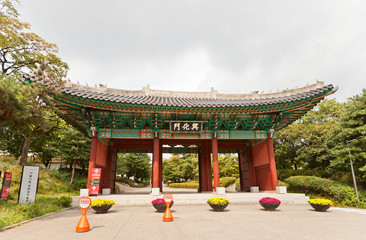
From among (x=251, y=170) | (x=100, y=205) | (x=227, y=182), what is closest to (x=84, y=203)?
(x=100, y=205)

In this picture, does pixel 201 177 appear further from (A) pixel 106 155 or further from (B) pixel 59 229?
(B) pixel 59 229

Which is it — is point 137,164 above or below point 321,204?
above

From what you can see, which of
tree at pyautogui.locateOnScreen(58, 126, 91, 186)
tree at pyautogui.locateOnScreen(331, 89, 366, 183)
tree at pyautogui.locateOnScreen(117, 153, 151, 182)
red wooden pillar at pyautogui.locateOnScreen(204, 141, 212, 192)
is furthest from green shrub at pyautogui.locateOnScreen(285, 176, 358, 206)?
tree at pyautogui.locateOnScreen(117, 153, 151, 182)

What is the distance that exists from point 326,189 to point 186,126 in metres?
11.2

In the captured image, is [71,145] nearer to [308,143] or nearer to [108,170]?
[108,170]

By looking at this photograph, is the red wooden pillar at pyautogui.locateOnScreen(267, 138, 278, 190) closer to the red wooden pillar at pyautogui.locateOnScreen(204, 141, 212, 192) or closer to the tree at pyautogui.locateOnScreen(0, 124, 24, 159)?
the red wooden pillar at pyautogui.locateOnScreen(204, 141, 212, 192)

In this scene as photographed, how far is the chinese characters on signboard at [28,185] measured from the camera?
9.20 meters

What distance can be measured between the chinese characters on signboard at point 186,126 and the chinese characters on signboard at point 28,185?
8359 mm

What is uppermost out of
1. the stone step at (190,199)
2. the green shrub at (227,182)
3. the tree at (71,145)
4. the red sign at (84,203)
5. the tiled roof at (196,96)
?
the tiled roof at (196,96)

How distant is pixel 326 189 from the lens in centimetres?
1388

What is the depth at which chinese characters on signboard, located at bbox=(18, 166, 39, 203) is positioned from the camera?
30.2ft

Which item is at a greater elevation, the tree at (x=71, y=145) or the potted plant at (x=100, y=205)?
the tree at (x=71, y=145)

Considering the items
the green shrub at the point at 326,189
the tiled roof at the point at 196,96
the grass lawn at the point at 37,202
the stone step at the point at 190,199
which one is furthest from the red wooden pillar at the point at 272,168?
the grass lawn at the point at 37,202

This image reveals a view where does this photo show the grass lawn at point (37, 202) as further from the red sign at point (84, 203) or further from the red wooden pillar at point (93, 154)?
the red sign at point (84, 203)
